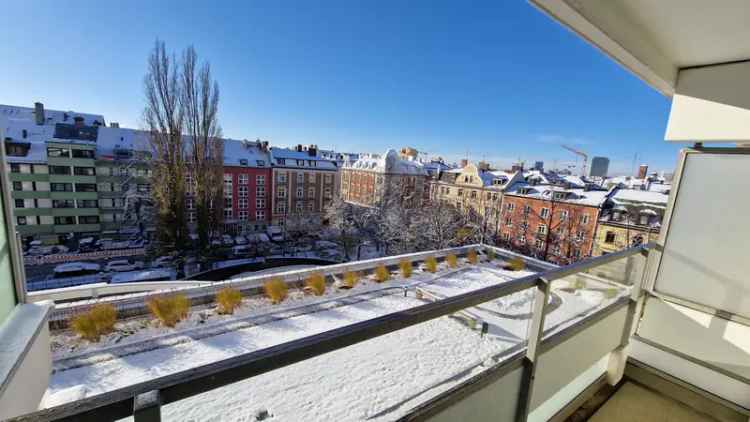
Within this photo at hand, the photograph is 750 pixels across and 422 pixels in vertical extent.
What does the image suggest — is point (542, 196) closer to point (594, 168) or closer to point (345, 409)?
point (594, 168)

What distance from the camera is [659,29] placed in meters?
1.41

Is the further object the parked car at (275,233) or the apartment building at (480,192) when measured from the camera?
the parked car at (275,233)

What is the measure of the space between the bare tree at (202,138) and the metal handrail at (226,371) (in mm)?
12429

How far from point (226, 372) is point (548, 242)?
54.4 feet

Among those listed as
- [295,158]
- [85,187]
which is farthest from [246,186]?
[85,187]

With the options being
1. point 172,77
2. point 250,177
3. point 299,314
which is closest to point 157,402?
point 299,314

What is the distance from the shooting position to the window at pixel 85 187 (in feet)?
45.4

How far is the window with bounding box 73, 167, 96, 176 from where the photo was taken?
13805mm

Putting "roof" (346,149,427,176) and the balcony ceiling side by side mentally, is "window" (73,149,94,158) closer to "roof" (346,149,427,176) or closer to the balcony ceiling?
"roof" (346,149,427,176)

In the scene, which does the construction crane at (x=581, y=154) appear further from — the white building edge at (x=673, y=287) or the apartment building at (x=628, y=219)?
the white building edge at (x=673, y=287)

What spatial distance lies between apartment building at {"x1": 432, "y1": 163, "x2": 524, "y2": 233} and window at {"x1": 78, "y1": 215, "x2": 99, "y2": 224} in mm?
18781

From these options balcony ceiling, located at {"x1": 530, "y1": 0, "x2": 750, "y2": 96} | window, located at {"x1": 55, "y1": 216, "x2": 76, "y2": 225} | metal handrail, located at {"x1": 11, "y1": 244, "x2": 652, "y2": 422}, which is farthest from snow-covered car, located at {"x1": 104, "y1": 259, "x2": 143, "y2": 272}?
balcony ceiling, located at {"x1": 530, "y1": 0, "x2": 750, "y2": 96}

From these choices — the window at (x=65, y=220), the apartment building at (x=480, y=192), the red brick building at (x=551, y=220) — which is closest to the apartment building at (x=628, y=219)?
the red brick building at (x=551, y=220)

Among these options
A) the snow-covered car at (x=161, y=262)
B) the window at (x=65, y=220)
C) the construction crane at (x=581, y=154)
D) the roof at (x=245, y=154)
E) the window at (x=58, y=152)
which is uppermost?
the construction crane at (x=581, y=154)
